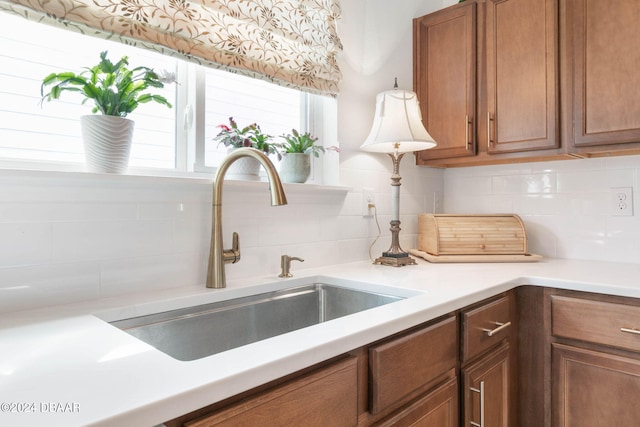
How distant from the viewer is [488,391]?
1305 millimetres

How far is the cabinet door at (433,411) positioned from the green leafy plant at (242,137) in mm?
948

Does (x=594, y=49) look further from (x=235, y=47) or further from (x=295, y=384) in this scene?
(x=295, y=384)

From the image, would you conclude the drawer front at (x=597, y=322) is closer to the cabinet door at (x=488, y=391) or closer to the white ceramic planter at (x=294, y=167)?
the cabinet door at (x=488, y=391)

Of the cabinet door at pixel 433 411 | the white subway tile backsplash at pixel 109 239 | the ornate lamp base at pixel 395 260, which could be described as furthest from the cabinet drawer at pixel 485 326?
the white subway tile backsplash at pixel 109 239

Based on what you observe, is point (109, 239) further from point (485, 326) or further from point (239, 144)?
point (485, 326)

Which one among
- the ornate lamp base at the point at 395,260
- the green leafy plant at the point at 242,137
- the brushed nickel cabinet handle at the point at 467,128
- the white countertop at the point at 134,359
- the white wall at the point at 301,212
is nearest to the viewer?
the white countertop at the point at 134,359

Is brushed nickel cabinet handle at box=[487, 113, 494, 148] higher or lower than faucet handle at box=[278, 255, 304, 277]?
higher

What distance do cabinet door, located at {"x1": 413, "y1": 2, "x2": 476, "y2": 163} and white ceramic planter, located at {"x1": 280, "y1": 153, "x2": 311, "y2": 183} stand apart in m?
0.83

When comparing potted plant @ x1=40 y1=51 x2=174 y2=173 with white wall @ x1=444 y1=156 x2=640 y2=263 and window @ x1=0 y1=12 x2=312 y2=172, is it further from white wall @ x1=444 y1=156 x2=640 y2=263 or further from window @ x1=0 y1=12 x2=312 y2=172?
white wall @ x1=444 y1=156 x2=640 y2=263

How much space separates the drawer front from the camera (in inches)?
50.2

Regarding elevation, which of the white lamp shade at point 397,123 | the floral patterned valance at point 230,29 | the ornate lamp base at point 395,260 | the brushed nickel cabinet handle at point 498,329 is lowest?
the brushed nickel cabinet handle at point 498,329

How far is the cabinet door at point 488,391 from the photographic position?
3.93 ft

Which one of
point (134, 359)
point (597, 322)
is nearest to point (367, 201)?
point (597, 322)

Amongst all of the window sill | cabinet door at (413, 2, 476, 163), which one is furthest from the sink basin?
cabinet door at (413, 2, 476, 163)
